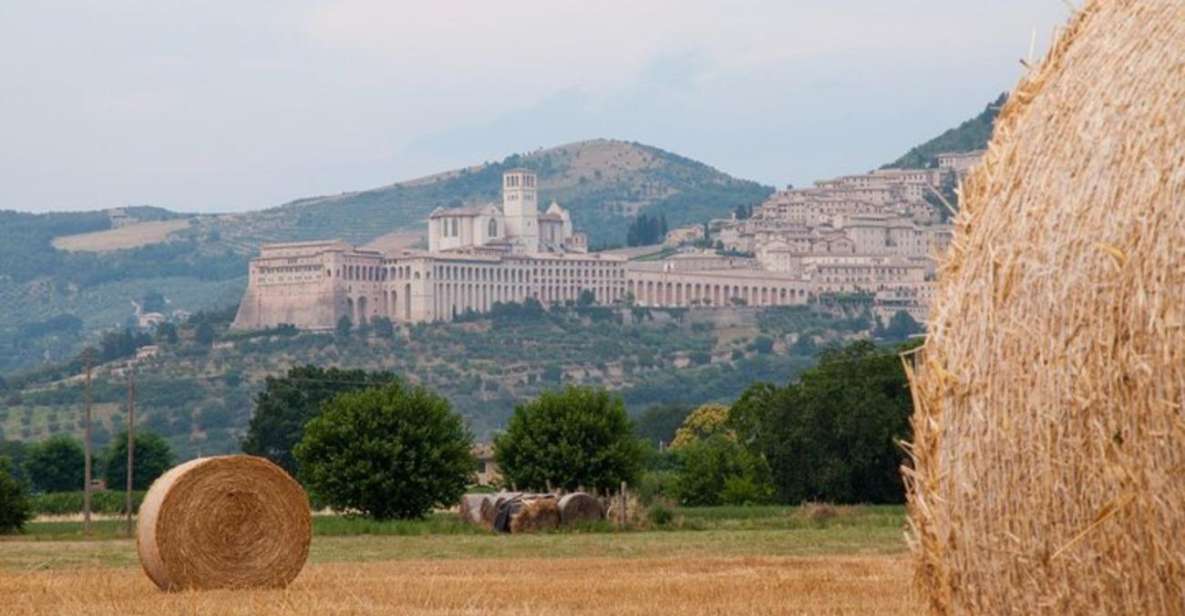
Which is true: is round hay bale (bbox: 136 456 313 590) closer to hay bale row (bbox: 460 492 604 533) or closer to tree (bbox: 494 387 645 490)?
hay bale row (bbox: 460 492 604 533)

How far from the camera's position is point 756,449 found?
254ft

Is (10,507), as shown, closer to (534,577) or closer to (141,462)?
(534,577)

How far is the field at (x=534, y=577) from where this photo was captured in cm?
1838

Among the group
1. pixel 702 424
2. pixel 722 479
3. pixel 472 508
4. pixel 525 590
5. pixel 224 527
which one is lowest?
pixel 702 424

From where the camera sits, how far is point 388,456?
5322cm

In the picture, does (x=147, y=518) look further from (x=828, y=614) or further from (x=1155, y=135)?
(x=1155, y=135)

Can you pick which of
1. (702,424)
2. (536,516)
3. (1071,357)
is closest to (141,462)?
(702,424)

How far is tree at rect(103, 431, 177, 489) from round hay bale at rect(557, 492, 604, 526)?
173ft

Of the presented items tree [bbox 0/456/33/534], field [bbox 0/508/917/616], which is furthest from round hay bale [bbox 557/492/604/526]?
tree [bbox 0/456/33/534]

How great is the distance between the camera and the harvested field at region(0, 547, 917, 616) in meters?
18.0

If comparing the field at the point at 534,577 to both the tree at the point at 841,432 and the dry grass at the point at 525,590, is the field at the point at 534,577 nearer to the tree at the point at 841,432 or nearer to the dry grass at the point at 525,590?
the dry grass at the point at 525,590

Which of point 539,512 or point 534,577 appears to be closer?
point 534,577

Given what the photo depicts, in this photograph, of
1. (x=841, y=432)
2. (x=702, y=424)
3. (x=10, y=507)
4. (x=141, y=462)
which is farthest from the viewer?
(x=702, y=424)

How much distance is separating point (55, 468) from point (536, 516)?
61.7 m
